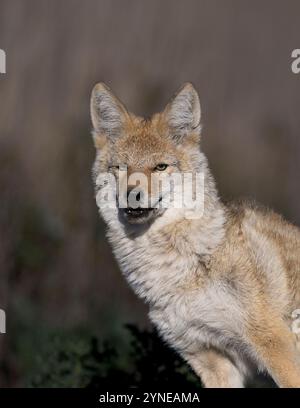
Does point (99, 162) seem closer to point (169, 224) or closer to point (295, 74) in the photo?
point (169, 224)

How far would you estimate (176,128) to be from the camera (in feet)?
19.2

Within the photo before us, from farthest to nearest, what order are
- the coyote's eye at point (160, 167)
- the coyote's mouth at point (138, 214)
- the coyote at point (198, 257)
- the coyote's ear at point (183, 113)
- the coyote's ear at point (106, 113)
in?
the coyote's ear at point (106, 113) → the coyote's ear at point (183, 113) → the coyote's eye at point (160, 167) → the coyote's mouth at point (138, 214) → the coyote at point (198, 257)

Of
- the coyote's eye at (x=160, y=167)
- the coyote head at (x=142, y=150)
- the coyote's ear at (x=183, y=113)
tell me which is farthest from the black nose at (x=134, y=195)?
the coyote's ear at (x=183, y=113)

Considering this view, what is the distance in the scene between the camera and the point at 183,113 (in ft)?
19.1

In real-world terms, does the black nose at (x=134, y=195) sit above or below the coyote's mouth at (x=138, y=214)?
above

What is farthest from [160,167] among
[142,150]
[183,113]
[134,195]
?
[183,113]

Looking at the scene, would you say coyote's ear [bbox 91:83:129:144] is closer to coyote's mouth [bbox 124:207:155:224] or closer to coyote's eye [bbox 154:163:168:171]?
coyote's eye [bbox 154:163:168:171]

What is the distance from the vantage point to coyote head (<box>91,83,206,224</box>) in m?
5.53

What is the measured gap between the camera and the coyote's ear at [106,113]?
5.95m

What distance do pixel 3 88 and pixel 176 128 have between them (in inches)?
224

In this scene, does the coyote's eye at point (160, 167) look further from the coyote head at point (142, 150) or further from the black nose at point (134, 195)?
the black nose at point (134, 195)

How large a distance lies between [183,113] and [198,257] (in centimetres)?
100

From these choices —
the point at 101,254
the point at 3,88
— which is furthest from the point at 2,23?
the point at 101,254

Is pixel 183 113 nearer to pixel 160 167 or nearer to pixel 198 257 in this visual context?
pixel 160 167
